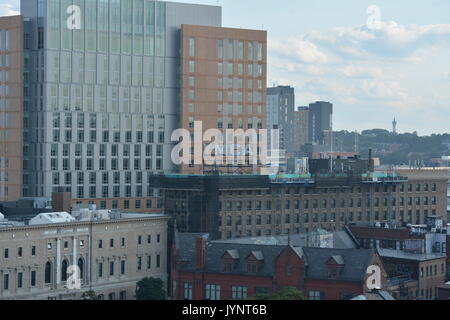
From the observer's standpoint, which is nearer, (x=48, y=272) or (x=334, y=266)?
(x=334, y=266)

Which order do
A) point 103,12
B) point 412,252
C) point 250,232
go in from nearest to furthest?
point 412,252, point 250,232, point 103,12

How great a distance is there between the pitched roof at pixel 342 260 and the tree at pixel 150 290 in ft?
79.4

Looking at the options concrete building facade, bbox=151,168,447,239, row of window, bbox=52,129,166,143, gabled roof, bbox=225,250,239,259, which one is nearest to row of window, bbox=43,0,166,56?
row of window, bbox=52,129,166,143

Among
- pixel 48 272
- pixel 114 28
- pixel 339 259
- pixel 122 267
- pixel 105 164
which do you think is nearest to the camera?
pixel 339 259

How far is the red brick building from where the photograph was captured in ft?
327

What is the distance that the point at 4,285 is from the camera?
353ft

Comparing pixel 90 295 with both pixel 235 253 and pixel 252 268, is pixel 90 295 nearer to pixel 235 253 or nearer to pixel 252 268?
pixel 235 253

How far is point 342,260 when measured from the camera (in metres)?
100

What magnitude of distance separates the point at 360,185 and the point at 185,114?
39750 millimetres

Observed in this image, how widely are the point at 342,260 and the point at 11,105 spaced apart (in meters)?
93.7

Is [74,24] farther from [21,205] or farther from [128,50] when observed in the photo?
[21,205]

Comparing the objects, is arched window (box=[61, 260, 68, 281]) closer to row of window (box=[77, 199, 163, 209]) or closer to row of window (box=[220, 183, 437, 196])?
row of window (box=[220, 183, 437, 196])

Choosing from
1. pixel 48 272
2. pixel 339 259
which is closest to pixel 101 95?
pixel 48 272
